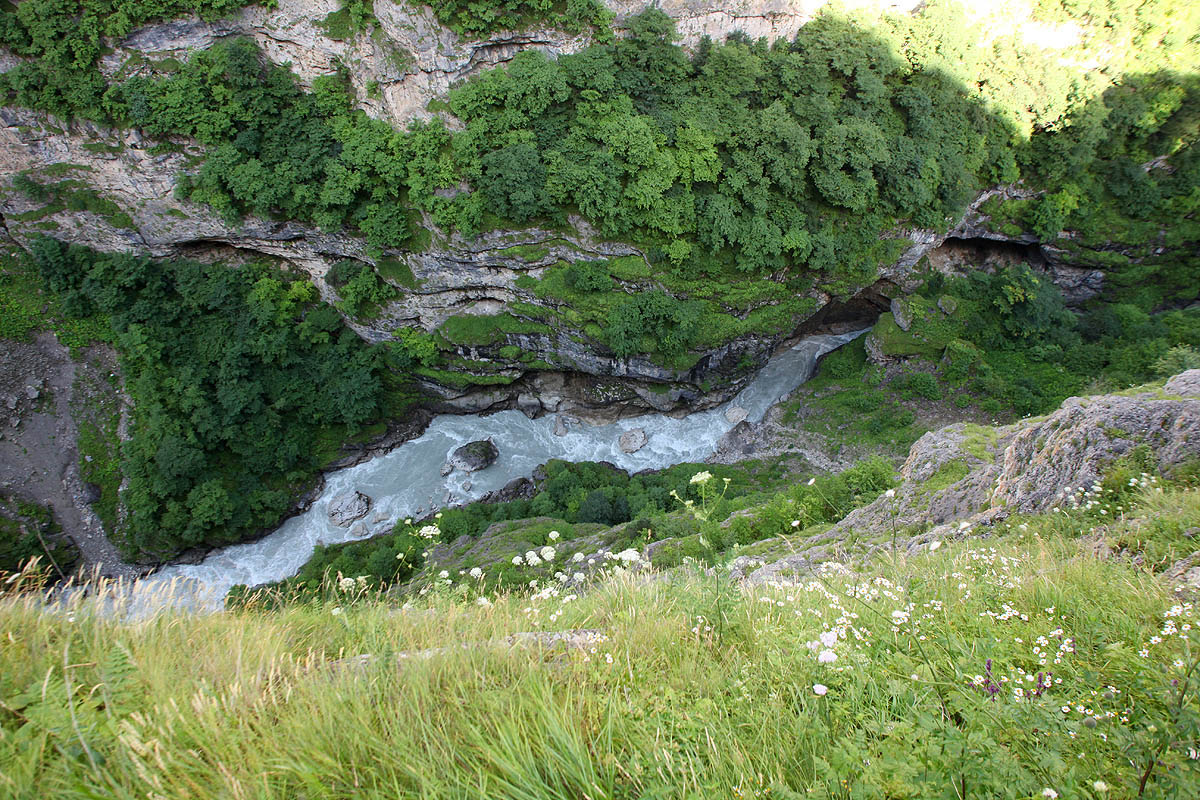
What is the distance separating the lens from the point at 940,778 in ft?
5.92

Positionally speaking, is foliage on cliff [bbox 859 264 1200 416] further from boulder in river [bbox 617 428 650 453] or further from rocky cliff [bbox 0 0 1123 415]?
boulder in river [bbox 617 428 650 453]

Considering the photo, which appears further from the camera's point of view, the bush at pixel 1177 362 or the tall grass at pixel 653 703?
the bush at pixel 1177 362

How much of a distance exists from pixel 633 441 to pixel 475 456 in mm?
6607

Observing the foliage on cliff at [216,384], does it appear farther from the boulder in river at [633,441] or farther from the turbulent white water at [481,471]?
the boulder in river at [633,441]

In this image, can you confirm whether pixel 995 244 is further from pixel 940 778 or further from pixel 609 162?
pixel 940 778

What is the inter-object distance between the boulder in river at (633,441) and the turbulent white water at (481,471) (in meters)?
0.20

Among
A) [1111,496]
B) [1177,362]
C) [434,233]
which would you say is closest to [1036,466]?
[1111,496]

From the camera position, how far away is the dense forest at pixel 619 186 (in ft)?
63.0

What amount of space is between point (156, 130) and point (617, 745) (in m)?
25.1

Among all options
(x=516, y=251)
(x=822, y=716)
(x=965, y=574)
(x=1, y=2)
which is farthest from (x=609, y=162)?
(x=1, y=2)

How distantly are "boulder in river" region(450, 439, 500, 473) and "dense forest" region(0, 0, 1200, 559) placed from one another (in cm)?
320

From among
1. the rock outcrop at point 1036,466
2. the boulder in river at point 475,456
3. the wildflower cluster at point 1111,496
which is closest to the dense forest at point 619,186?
the boulder in river at point 475,456

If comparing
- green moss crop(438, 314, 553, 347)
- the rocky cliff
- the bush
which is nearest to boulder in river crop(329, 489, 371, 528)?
the rocky cliff

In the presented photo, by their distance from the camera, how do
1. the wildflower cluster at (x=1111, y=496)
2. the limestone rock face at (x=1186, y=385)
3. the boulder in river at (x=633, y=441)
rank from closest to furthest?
the wildflower cluster at (x=1111, y=496) → the limestone rock face at (x=1186, y=385) → the boulder in river at (x=633, y=441)
